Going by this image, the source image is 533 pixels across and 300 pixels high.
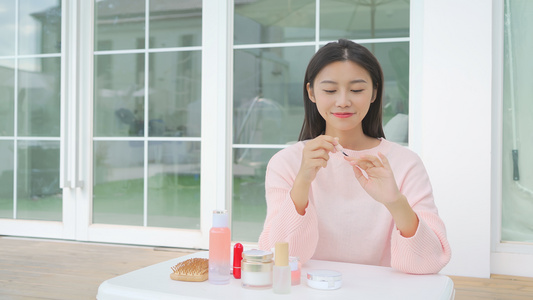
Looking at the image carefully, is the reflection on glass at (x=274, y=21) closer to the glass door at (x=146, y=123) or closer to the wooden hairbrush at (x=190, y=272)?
the glass door at (x=146, y=123)

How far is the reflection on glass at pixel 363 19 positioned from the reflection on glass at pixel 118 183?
150 centimetres

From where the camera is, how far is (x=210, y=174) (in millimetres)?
3369

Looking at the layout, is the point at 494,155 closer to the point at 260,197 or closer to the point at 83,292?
the point at 260,197

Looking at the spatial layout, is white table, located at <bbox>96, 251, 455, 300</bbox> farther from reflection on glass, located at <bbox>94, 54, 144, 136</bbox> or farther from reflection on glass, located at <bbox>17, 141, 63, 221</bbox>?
reflection on glass, located at <bbox>17, 141, 63, 221</bbox>

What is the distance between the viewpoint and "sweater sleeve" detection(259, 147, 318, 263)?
1.25 m

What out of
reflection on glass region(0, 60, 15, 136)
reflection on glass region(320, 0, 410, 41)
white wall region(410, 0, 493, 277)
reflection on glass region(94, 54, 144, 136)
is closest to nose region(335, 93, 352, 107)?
white wall region(410, 0, 493, 277)

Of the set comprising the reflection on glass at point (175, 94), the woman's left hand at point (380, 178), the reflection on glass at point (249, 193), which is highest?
the reflection on glass at point (175, 94)

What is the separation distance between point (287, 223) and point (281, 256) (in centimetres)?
31

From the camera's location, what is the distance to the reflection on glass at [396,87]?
303 cm

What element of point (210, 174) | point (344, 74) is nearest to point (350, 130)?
point (344, 74)

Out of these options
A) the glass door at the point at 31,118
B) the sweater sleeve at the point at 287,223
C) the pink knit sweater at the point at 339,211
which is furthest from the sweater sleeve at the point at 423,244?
the glass door at the point at 31,118

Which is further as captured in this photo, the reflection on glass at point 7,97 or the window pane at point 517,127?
the reflection on glass at point 7,97

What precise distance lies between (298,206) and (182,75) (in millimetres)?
2426

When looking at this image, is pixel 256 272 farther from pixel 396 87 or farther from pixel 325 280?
pixel 396 87
